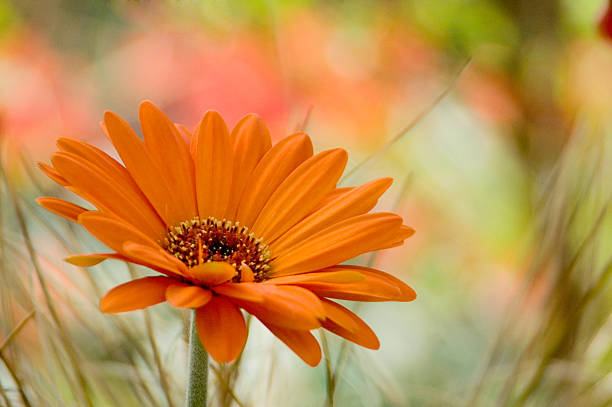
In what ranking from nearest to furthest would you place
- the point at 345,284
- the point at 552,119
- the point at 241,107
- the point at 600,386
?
the point at 345,284 → the point at 600,386 → the point at 241,107 → the point at 552,119

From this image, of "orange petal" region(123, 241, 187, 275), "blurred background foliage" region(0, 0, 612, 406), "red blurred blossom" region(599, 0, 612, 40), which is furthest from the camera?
"blurred background foliage" region(0, 0, 612, 406)

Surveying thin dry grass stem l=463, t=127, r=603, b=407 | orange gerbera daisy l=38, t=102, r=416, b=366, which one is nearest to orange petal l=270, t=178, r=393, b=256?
orange gerbera daisy l=38, t=102, r=416, b=366

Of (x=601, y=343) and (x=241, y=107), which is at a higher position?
(x=241, y=107)

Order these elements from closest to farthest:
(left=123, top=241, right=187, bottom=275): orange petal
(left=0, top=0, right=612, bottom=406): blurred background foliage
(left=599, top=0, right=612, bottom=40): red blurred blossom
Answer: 1. (left=123, top=241, right=187, bottom=275): orange petal
2. (left=599, top=0, right=612, bottom=40): red blurred blossom
3. (left=0, top=0, right=612, bottom=406): blurred background foliage

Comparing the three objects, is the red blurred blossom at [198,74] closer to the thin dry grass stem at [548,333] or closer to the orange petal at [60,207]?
the thin dry grass stem at [548,333]

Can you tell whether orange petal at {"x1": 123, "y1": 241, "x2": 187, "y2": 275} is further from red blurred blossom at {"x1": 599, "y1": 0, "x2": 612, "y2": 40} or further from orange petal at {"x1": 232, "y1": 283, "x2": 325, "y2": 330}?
red blurred blossom at {"x1": 599, "y1": 0, "x2": 612, "y2": 40}

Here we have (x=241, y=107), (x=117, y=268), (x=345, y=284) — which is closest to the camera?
(x=345, y=284)

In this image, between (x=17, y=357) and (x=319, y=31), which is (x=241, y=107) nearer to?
(x=319, y=31)

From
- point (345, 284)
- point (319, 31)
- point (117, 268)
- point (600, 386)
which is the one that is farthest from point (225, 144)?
point (319, 31)
